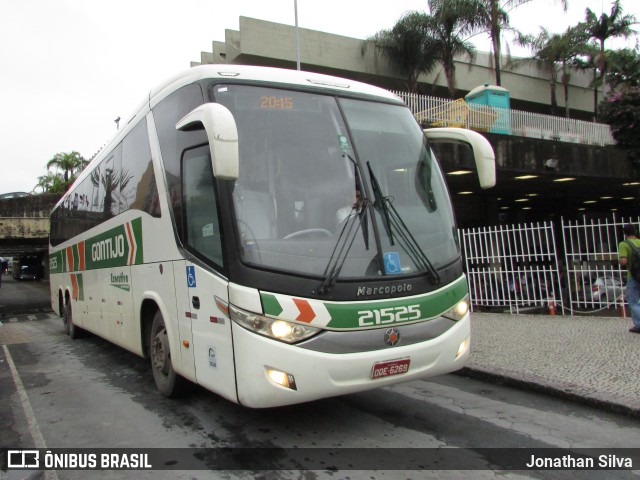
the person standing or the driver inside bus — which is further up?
the driver inside bus

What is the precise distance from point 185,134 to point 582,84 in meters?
40.3

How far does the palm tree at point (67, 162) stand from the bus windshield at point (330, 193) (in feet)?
201

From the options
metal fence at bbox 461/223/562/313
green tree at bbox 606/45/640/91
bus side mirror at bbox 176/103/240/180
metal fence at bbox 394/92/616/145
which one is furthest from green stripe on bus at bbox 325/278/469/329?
green tree at bbox 606/45/640/91

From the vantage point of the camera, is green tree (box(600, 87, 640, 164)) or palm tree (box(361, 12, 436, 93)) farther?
palm tree (box(361, 12, 436, 93))

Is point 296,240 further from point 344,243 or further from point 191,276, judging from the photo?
point 191,276

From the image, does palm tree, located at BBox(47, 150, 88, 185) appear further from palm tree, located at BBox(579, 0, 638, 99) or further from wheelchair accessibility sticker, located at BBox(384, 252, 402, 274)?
wheelchair accessibility sticker, located at BBox(384, 252, 402, 274)

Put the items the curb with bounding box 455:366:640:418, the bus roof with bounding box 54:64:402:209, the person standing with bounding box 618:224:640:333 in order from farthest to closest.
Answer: the person standing with bounding box 618:224:640:333
the curb with bounding box 455:366:640:418
the bus roof with bounding box 54:64:402:209

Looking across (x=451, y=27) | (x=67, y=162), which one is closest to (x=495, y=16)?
(x=451, y=27)

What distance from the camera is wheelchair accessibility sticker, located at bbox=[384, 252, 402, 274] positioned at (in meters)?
4.01

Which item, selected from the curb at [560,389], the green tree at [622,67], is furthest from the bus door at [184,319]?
the green tree at [622,67]

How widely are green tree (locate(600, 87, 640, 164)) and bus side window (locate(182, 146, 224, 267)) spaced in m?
18.7

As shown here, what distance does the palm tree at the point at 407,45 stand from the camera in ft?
88.1

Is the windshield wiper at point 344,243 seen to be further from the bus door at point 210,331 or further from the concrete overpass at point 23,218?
the concrete overpass at point 23,218

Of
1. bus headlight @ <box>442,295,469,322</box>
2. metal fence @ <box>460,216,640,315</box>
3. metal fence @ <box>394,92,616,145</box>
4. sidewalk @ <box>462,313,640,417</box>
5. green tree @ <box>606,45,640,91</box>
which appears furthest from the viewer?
green tree @ <box>606,45,640,91</box>
